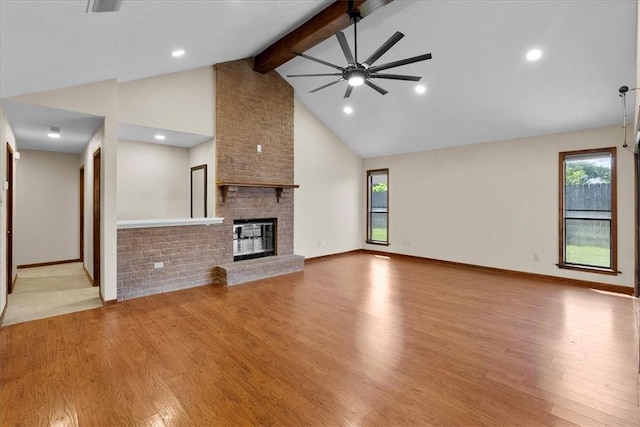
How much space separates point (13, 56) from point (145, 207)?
12.3 feet

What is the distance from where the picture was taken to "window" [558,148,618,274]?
4.97m

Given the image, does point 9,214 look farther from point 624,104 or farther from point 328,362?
point 624,104

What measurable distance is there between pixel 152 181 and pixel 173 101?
1.84 meters

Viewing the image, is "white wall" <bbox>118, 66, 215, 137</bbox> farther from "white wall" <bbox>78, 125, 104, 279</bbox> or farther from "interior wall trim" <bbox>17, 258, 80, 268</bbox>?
"interior wall trim" <bbox>17, 258, 80, 268</bbox>

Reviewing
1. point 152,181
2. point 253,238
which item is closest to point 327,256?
point 253,238

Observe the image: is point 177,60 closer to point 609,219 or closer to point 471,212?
point 471,212

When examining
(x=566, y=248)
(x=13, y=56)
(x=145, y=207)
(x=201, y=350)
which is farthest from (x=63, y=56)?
(x=566, y=248)

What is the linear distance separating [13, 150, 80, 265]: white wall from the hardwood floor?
357 centimetres

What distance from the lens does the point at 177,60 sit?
13.7 ft

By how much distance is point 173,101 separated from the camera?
4.89 metres

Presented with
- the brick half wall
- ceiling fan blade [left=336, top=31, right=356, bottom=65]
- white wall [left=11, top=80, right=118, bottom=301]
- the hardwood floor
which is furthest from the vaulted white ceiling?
the hardwood floor

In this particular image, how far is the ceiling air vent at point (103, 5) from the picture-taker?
2.13m

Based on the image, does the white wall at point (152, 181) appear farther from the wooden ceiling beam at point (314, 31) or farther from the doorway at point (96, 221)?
the wooden ceiling beam at point (314, 31)

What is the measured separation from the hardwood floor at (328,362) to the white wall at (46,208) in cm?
357
